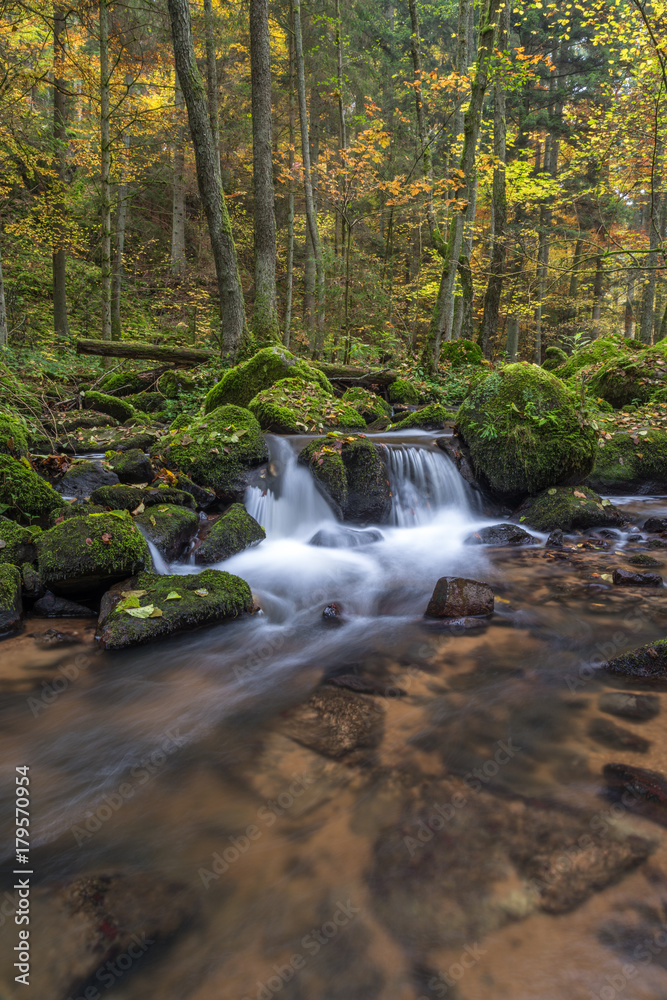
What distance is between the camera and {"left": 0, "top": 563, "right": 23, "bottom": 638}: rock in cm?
406

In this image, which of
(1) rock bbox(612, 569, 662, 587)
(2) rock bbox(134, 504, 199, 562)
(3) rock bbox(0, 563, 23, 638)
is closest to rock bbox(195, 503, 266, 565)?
(2) rock bbox(134, 504, 199, 562)

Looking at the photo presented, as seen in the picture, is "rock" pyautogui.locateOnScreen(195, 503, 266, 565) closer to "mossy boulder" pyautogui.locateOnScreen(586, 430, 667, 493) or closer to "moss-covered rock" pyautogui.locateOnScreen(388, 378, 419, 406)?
"mossy boulder" pyautogui.locateOnScreen(586, 430, 667, 493)

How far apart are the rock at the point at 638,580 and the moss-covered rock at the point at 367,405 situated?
20.8 feet

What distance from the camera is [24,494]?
5.29 meters

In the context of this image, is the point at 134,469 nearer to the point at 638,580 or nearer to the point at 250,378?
the point at 250,378

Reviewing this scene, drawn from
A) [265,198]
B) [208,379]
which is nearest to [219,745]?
[208,379]

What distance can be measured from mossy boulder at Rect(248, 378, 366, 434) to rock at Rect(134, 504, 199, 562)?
Answer: 123 inches

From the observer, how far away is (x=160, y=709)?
3523mm

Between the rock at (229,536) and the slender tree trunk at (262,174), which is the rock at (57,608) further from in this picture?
the slender tree trunk at (262,174)

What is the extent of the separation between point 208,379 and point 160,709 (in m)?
9.62

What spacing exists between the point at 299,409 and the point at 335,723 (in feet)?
21.4
